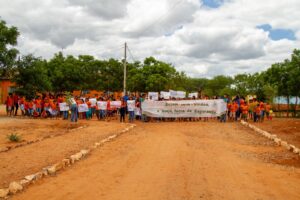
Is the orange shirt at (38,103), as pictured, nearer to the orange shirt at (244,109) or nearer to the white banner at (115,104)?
the white banner at (115,104)

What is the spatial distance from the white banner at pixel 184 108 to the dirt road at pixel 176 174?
1145 cm

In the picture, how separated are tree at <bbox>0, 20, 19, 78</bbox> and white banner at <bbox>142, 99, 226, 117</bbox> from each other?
437 inches

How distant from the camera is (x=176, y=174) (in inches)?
360

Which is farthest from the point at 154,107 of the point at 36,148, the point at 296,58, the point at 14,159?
the point at 296,58

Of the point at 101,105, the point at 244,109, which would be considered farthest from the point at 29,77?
the point at 244,109

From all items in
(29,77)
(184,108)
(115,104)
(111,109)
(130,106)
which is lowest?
(111,109)

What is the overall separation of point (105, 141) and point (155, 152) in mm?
3214

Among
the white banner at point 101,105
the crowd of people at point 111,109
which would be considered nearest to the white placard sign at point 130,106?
the crowd of people at point 111,109

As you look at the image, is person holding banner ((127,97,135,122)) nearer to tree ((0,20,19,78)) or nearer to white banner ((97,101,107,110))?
white banner ((97,101,107,110))

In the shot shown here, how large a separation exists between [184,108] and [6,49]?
1406cm

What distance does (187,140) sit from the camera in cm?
1541

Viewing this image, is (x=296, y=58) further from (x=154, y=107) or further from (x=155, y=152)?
(x=155, y=152)

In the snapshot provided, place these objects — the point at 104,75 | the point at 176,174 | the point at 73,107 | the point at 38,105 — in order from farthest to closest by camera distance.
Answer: the point at 104,75
the point at 38,105
the point at 73,107
the point at 176,174

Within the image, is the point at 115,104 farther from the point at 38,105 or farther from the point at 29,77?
the point at 29,77
